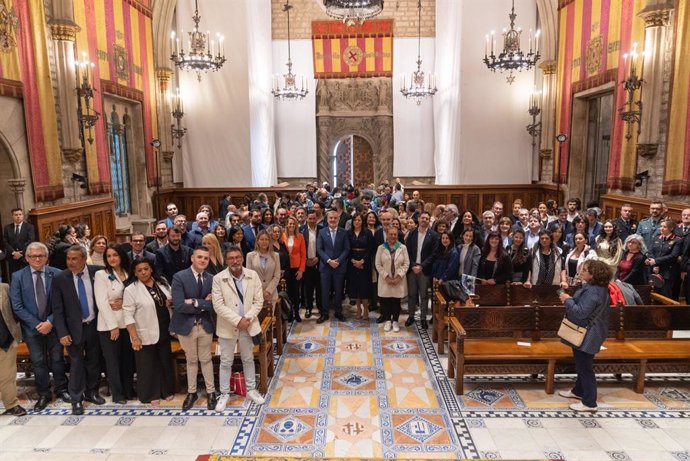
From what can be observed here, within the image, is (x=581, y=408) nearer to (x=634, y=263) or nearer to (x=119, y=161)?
(x=634, y=263)

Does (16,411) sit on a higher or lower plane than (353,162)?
lower

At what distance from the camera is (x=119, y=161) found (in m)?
11.1

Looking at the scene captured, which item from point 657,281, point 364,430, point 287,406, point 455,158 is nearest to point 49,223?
point 287,406

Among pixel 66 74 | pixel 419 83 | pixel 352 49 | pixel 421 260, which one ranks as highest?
pixel 352 49

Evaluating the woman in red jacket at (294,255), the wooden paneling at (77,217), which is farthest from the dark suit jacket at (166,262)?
the wooden paneling at (77,217)

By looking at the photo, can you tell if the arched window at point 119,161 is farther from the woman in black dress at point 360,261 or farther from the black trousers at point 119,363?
the black trousers at point 119,363

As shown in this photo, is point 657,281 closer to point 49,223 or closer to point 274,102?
point 49,223

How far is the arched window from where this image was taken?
1068 centimetres

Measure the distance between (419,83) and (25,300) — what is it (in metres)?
11.5

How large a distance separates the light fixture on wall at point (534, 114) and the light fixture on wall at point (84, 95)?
10.2 m

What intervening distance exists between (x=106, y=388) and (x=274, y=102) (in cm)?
1223

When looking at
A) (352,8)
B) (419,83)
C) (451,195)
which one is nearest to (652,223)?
(352,8)

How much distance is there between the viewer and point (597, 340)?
3.73m

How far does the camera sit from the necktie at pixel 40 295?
3.99 meters
